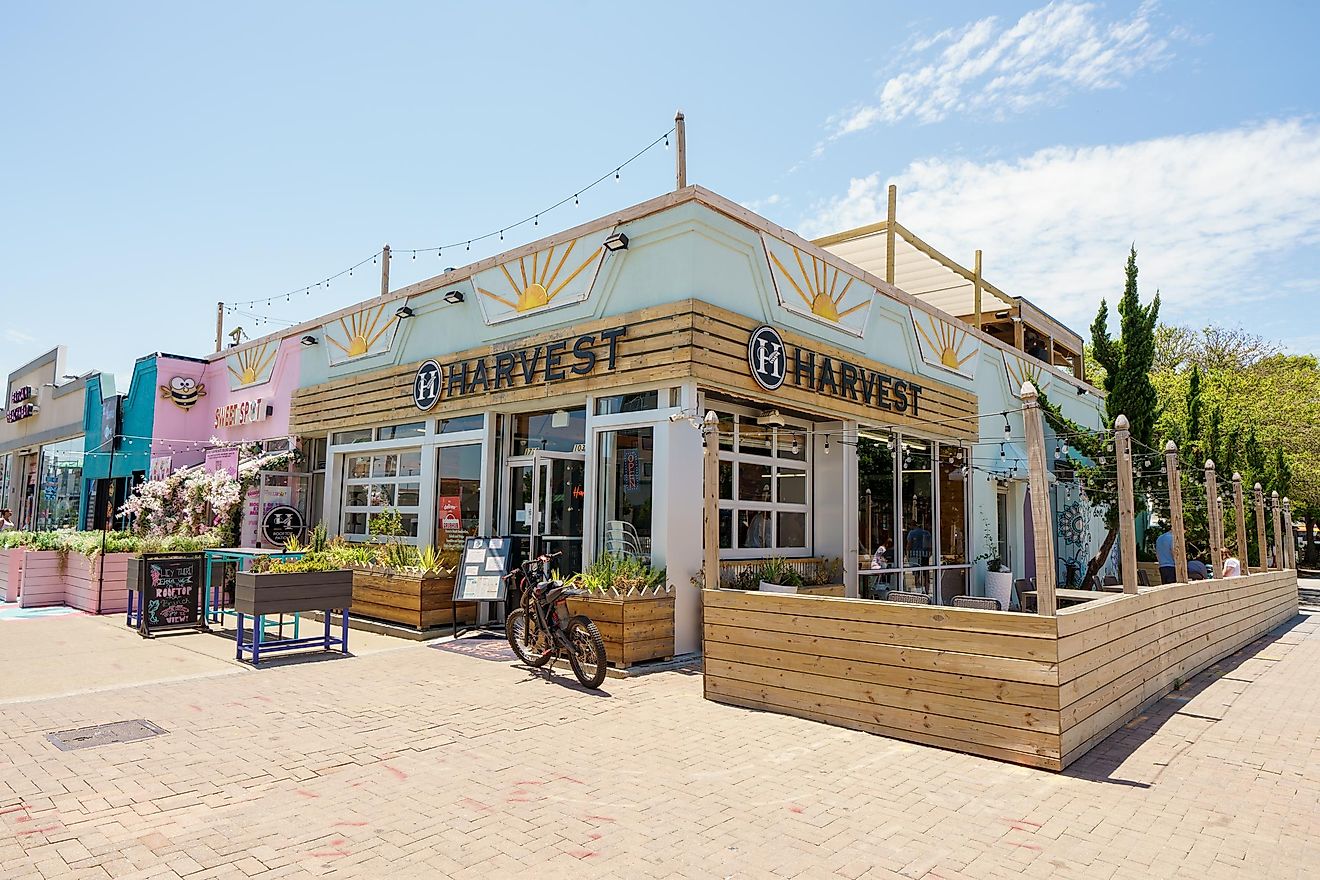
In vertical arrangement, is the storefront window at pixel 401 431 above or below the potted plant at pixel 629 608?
above

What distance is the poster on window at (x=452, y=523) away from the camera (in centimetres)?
1130

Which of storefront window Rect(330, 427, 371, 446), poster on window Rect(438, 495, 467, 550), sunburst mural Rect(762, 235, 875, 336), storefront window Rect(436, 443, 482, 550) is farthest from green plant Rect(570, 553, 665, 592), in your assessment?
storefront window Rect(330, 427, 371, 446)

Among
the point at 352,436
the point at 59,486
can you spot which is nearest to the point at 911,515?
the point at 352,436

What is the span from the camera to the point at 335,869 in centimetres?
345

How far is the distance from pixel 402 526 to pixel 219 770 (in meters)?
7.47

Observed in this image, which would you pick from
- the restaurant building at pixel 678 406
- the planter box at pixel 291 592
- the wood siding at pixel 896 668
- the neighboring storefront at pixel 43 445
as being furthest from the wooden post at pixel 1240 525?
the neighboring storefront at pixel 43 445

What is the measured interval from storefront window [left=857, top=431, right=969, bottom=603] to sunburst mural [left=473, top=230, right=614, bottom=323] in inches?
177

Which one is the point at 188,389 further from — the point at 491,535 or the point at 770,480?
the point at 770,480

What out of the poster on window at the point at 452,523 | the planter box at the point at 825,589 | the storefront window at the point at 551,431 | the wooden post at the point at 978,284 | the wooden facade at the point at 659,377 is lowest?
the planter box at the point at 825,589

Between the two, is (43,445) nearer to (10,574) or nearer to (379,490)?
(10,574)

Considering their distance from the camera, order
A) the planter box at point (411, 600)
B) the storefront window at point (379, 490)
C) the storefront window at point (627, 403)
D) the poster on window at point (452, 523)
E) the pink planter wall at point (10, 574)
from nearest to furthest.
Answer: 1. the storefront window at point (627, 403)
2. the planter box at point (411, 600)
3. the poster on window at point (452, 523)
4. the storefront window at point (379, 490)
5. the pink planter wall at point (10, 574)

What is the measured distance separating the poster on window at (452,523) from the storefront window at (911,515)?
5591mm

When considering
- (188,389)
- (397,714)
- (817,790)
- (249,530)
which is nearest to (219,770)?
(397,714)

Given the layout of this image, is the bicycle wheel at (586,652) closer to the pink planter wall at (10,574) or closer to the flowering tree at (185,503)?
the flowering tree at (185,503)
